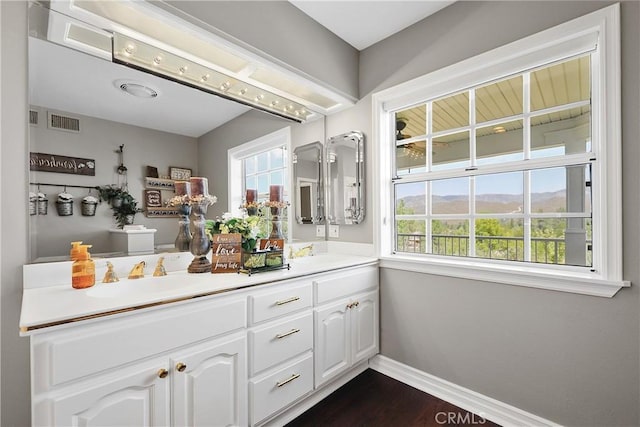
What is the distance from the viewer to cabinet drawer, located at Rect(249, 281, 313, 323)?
1.41m

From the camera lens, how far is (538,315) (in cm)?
157

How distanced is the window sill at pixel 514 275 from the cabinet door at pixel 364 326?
1.05ft

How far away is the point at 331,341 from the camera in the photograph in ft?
5.95

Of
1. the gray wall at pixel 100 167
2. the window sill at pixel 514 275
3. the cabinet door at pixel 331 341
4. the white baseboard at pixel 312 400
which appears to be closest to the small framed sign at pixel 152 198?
the gray wall at pixel 100 167

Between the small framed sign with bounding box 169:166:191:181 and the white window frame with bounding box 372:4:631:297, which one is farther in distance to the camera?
the small framed sign with bounding box 169:166:191:181

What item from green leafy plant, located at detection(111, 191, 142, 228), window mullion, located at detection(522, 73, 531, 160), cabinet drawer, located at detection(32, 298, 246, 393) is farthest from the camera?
window mullion, located at detection(522, 73, 531, 160)

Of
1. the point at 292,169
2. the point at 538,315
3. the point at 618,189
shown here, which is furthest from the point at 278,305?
the point at 618,189

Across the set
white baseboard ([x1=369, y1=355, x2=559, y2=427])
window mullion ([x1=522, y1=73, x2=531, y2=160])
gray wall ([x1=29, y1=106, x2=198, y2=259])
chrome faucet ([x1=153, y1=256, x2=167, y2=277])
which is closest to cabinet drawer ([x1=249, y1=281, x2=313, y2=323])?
chrome faucet ([x1=153, y1=256, x2=167, y2=277])

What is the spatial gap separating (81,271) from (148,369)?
21.7 inches

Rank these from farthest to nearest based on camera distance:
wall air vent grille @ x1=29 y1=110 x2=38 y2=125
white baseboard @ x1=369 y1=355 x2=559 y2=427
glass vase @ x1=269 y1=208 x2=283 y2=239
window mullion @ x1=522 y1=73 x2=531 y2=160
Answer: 1. glass vase @ x1=269 y1=208 x2=283 y2=239
2. window mullion @ x1=522 y1=73 x2=531 y2=160
3. white baseboard @ x1=369 y1=355 x2=559 y2=427
4. wall air vent grille @ x1=29 y1=110 x2=38 y2=125

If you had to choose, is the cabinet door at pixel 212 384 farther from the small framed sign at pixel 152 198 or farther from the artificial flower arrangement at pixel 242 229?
the small framed sign at pixel 152 198

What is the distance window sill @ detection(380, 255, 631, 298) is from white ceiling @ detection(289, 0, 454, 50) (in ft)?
5.58

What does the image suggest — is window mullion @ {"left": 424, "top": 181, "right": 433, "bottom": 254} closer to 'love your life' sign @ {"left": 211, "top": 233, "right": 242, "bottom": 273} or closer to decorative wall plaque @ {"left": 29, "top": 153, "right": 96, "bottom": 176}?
'love your life' sign @ {"left": 211, "top": 233, "right": 242, "bottom": 273}

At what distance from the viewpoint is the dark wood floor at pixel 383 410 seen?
5.43 feet
